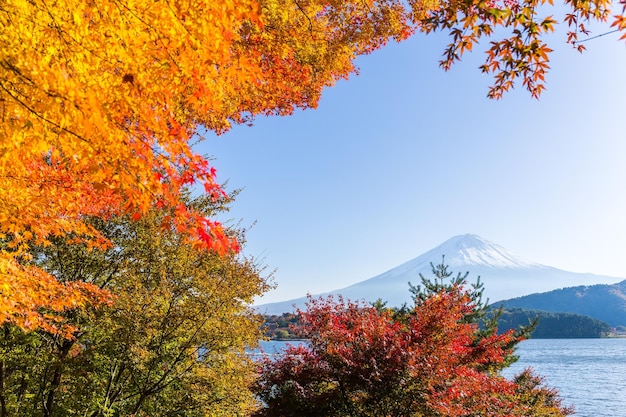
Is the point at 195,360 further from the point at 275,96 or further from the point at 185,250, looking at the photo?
the point at 275,96

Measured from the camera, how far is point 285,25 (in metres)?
7.59

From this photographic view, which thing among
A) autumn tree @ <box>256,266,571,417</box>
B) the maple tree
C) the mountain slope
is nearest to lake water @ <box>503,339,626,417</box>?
autumn tree @ <box>256,266,571,417</box>

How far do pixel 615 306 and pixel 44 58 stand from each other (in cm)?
20726

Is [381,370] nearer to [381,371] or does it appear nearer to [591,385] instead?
[381,371]

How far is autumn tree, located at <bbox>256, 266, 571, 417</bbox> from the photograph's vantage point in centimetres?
639

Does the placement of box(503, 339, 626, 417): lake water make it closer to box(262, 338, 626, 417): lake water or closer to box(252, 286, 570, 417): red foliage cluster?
box(262, 338, 626, 417): lake water

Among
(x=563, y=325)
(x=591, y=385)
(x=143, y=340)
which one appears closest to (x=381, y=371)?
(x=143, y=340)

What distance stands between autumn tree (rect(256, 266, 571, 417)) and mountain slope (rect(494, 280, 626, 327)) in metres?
172

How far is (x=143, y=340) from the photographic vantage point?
347 inches

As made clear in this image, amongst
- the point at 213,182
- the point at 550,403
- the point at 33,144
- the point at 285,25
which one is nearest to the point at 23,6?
the point at 33,144

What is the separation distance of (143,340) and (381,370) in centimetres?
512

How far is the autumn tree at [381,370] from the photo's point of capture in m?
6.39

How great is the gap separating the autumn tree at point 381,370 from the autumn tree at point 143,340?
2504mm

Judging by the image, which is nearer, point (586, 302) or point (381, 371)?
point (381, 371)
